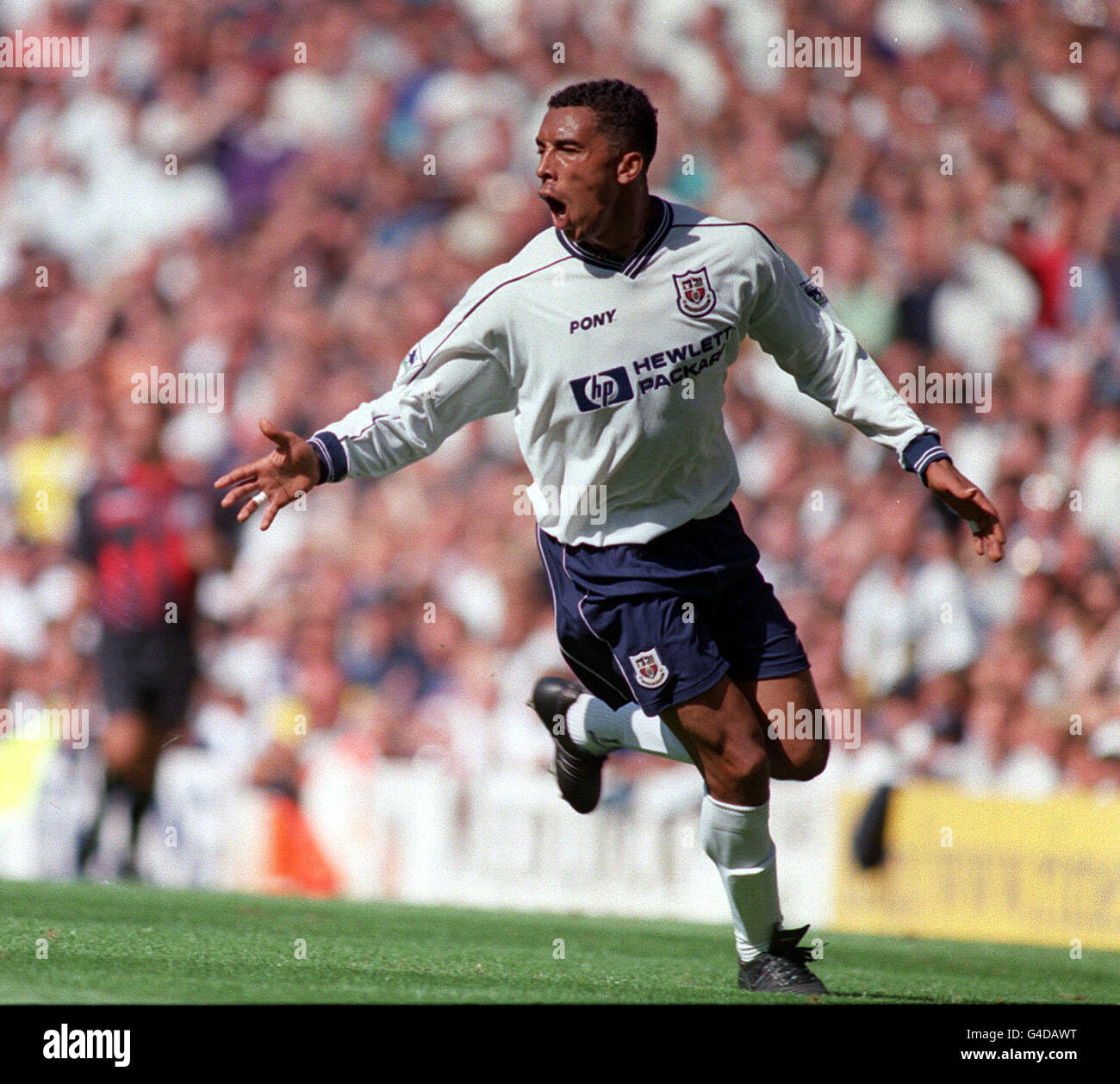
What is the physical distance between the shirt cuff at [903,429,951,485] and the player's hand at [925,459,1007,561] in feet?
0.11

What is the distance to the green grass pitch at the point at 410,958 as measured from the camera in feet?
17.2

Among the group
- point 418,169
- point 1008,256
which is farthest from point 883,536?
point 418,169

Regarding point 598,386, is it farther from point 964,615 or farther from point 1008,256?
point 1008,256

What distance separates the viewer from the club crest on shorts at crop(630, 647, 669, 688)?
555 centimetres
